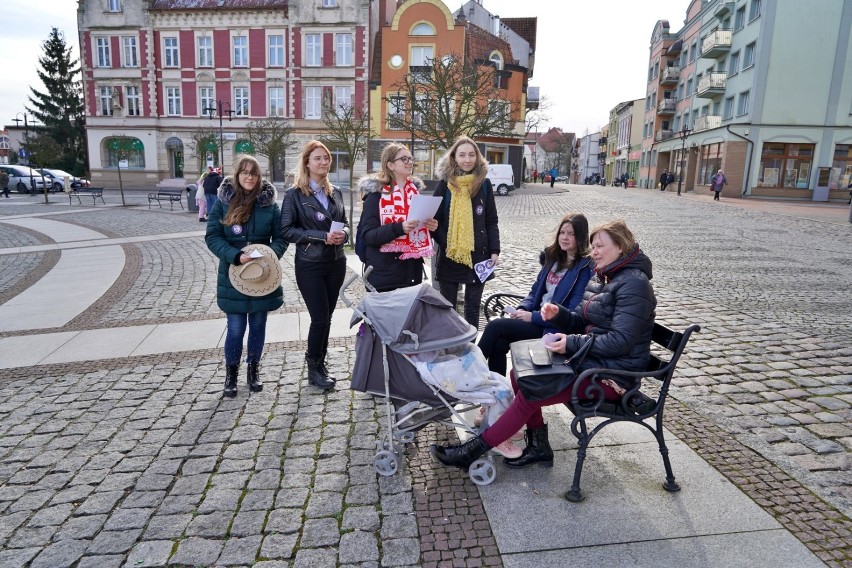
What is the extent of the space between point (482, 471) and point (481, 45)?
43923 mm

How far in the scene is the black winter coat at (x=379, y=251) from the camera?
4566 millimetres

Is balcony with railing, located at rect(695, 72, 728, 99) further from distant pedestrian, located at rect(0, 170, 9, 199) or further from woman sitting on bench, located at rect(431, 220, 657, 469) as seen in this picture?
distant pedestrian, located at rect(0, 170, 9, 199)

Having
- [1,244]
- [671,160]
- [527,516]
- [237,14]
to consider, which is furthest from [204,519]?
[671,160]

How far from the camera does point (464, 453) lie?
11.9 feet

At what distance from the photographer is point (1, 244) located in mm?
14375

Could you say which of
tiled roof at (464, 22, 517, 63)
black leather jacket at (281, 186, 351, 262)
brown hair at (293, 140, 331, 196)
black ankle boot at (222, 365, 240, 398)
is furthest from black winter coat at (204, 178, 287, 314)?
tiled roof at (464, 22, 517, 63)

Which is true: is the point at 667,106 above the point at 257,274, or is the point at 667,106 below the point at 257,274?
above

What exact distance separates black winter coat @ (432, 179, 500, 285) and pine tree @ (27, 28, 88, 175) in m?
57.8

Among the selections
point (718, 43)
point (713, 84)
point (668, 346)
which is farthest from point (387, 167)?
point (713, 84)

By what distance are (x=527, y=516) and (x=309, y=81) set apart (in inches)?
1742

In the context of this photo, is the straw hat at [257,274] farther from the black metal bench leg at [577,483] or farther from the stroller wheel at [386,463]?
the black metal bench leg at [577,483]

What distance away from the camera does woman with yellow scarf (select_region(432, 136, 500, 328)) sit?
502cm

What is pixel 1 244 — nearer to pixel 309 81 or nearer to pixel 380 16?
pixel 309 81

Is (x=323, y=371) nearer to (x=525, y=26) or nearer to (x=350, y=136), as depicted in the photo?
(x=350, y=136)
